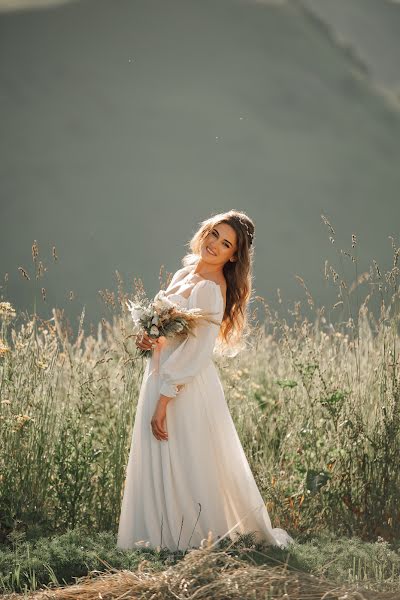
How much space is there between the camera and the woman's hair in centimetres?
396

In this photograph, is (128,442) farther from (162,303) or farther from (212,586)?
(212,586)

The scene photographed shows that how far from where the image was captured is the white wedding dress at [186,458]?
3871 millimetres

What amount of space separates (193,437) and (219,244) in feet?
2.71

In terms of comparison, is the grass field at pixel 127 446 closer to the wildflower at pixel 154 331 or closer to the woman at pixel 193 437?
the woman at pixel 193 437

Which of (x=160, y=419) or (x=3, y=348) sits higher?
(x=160, y=419)

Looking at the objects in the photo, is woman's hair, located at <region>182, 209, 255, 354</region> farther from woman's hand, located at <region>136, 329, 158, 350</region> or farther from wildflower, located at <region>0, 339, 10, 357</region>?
wildflower, located at <region>0, 339, 10, 357</region>

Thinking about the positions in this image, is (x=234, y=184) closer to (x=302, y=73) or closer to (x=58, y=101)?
(x=302, y=73)

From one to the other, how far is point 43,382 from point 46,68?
26.6 ft

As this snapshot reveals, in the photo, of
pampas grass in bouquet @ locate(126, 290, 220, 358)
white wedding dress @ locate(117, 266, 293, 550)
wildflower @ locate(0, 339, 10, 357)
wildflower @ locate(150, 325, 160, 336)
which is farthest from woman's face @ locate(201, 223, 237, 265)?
wildflower @ locate(0, 339, 10, 357)

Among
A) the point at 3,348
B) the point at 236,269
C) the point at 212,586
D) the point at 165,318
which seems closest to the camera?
the point at 212,586

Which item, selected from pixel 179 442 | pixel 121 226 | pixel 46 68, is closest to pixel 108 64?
pixel 46 68

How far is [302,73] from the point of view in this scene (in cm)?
1199

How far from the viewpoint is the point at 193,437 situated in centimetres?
391

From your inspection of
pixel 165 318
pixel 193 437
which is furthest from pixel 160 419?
pixel 165 318
